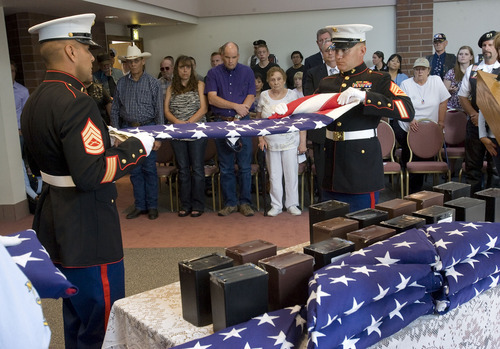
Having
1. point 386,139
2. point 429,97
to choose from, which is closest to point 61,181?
point 386,139

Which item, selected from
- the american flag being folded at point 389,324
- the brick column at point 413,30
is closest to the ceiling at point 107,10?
the brick column at point 413,30

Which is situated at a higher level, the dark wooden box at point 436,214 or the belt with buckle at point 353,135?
the belt with buckle at point 353,135

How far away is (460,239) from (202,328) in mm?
827

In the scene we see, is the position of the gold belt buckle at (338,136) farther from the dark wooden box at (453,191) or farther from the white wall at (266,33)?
the white wall at (266,33)

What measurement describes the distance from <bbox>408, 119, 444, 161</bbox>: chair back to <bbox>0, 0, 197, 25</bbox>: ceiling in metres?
4.07

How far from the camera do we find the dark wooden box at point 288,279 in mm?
1540

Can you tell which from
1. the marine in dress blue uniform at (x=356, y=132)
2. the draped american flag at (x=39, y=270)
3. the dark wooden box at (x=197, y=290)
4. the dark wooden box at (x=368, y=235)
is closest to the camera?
the draped american flag at (x=39, y=270)

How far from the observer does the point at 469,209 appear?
6.72 ft

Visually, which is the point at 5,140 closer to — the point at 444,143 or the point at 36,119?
the point at 36,119

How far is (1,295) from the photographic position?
0.94 m

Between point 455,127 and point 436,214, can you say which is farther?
point 455,127

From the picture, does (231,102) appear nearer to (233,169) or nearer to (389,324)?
(233,169)

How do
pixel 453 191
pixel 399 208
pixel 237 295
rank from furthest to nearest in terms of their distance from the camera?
pixel 453 191, pixel 399 208, pixel 237 295

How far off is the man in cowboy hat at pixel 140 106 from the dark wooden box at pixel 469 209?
12.7 ft
